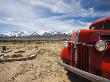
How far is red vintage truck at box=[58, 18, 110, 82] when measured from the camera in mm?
5594

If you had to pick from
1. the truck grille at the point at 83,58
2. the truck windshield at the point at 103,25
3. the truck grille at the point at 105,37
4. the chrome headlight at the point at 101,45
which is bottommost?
the truck grille at the point at 83,58

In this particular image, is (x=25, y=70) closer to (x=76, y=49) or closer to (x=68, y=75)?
(x=68, y=75)

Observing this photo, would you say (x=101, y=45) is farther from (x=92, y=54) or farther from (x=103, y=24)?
(x=103, y=24)

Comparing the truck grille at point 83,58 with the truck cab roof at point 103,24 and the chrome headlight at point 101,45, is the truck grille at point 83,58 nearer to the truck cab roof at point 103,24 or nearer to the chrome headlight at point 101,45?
the chrome headlight at point 101,45

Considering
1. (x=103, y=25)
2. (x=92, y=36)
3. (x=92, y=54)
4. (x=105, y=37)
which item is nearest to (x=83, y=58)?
(x=92, y=54)

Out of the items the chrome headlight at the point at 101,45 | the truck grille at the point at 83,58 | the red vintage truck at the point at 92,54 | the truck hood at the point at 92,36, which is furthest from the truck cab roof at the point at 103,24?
the chrome headlight at the point at 101,45

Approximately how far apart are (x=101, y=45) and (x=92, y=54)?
0.49 m

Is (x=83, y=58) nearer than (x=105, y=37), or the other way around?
(x=105, y=37)

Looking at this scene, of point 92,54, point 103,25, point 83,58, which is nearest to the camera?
point 92,54

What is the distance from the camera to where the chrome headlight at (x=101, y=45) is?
564 cm

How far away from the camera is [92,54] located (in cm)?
608

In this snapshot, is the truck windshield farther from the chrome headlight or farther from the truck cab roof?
the chrome headlight

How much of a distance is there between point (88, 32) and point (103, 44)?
987mm

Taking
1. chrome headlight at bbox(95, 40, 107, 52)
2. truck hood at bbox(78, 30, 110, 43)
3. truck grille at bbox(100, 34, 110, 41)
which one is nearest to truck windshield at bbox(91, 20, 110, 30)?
truck hood at bbox(78, 30, 110, 43)
